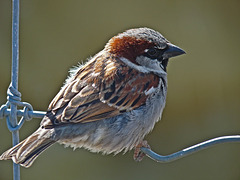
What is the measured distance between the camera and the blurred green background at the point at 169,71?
444 cm

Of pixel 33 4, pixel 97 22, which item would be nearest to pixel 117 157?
pixel 97 22

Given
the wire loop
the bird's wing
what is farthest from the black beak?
the wire loop

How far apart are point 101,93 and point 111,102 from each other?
79mm

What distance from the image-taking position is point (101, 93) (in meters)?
3.06

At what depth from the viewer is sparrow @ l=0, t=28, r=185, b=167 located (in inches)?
115

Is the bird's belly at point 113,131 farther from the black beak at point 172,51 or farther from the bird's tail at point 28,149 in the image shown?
the black beak at point 172,51

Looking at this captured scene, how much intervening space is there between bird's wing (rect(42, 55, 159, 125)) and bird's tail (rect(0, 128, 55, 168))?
0.35ft

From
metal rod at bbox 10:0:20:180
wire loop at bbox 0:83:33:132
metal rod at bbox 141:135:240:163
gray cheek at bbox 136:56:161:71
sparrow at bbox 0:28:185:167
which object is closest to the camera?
metal rod at bbox 141:135:240:163

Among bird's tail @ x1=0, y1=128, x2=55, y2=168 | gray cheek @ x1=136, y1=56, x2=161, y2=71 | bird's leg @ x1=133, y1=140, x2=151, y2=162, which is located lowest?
bird's leg @ x1=133, y1=140, x2=151, y2=162

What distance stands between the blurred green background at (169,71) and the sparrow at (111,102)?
3.69 ft

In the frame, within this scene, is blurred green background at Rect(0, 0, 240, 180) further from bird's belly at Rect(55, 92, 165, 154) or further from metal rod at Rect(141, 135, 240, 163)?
A: metal rod at Rect(141, 135, 240, 163)

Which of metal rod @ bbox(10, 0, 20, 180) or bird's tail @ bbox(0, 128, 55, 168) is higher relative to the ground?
metal rod @ bbox(10, 0, 20, 180)

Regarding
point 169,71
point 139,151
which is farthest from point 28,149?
point 169,71

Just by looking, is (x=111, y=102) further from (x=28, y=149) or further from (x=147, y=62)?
(x=28, y=149)
